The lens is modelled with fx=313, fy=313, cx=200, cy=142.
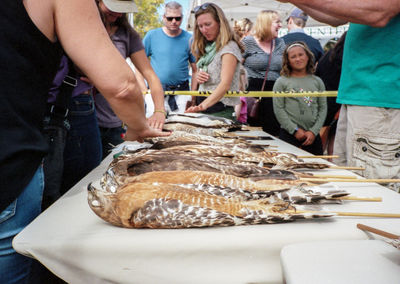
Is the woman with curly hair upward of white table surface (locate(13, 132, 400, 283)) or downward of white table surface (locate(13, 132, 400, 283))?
upward

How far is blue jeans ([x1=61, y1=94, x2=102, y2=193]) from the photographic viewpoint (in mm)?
1883

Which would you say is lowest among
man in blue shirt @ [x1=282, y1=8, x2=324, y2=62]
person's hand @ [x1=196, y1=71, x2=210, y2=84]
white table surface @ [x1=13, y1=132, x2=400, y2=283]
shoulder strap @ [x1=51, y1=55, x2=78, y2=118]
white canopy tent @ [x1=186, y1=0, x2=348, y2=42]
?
white table surface @ [x1=13, y1=132, x2=400, y2=283]

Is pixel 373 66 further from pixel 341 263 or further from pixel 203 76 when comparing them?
pixel 203 76

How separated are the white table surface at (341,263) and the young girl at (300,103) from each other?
2.44 meters

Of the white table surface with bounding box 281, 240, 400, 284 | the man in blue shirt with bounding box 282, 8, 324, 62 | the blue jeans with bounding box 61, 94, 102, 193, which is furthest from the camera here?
the man in blue shirt with bounding box 282, 8, 324, 62

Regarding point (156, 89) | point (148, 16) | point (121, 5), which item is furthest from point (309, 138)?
point (148, 16)

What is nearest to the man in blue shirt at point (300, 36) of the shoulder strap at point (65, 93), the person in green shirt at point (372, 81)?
the person in green shirt at point (372, 81)

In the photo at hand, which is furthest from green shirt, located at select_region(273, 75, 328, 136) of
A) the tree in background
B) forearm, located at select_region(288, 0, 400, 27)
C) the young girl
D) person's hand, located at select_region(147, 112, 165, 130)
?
the tree in background

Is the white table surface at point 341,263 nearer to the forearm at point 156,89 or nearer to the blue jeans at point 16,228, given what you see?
the blue jeans at point 16,228

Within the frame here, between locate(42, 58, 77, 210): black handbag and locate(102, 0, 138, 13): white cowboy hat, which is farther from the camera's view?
locate(102, 0, 138, 13): white cowboy hat

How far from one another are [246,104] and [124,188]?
3.22m

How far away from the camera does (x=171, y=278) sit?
92 cm

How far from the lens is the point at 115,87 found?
3.50 feet

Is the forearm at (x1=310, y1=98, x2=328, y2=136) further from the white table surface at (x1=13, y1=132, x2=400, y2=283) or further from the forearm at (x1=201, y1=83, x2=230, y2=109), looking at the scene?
the white table surface at (x1=13, y1=132, x2=400, y2=283)
